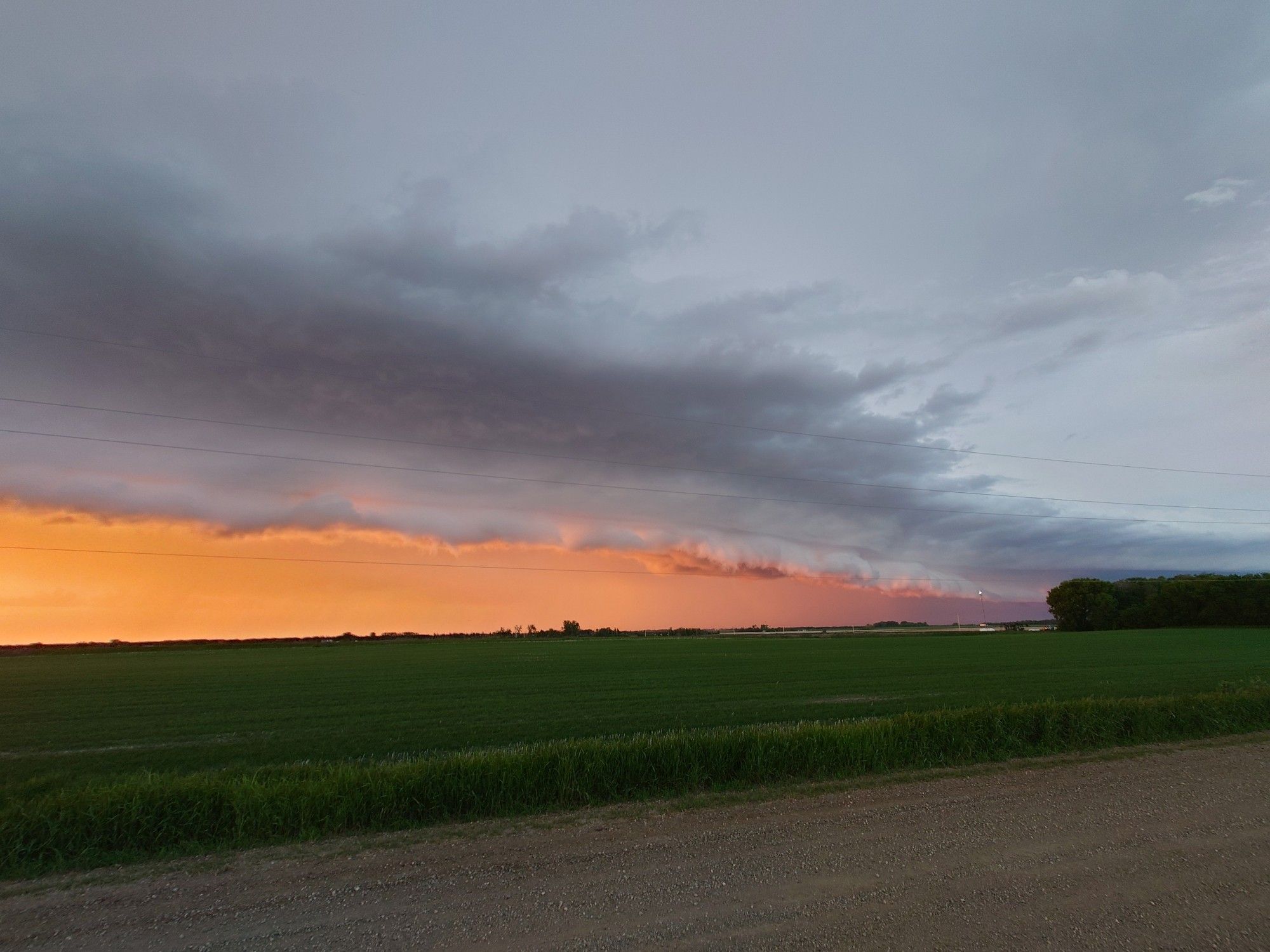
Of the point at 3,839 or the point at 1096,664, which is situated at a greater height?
the point at 3,839

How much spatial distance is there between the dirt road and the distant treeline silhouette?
494 feet

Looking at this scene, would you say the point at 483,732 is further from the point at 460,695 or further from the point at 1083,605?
the point at 1083,605

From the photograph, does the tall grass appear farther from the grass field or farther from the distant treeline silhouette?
the distant treeline silhouette

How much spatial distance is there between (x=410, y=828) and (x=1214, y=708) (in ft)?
65.8

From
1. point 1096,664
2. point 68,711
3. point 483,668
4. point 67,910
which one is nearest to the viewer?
point 67,910

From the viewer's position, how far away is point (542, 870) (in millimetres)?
7836

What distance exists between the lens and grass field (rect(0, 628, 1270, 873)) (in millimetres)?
9758

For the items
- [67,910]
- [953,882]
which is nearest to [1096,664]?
[953,882]

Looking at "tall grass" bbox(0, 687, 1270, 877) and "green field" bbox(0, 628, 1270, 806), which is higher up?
"tall grass" bbox(0, 687, 1270, 877)

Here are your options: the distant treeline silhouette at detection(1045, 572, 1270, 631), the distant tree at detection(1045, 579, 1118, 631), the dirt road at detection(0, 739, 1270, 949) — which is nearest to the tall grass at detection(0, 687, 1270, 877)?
the dirt road at detection(0, 739, 1270, 949)

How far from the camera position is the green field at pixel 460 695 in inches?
759

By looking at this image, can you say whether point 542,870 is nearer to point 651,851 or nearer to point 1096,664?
point 651,851

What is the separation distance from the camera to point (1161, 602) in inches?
5389

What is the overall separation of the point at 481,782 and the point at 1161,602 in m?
165
